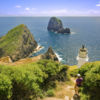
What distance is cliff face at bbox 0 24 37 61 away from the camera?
2792 inches

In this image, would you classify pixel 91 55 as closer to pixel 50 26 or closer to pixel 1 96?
pixel 1 96

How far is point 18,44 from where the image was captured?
78.3m

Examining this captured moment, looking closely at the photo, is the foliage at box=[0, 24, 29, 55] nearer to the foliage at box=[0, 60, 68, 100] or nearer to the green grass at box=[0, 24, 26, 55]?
the green grass at box=[0, 24, 26, 55]

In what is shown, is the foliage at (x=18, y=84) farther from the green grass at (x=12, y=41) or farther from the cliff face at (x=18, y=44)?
the green grass at (x=12, y=41)

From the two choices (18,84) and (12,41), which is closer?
(18,84)

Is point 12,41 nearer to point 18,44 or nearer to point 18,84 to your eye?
point 18,44

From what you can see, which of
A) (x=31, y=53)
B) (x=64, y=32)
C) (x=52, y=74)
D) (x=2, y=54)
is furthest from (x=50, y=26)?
(x=52, y=74)

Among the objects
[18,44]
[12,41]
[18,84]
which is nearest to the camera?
[18,84]

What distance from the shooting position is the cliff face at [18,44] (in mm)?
70906

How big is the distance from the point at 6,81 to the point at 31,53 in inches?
2860

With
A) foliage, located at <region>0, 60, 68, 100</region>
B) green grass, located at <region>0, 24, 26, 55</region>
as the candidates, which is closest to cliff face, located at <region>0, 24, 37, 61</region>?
green grass, located at <region>0, 24, 26, 55</region>

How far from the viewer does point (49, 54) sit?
1757 inches

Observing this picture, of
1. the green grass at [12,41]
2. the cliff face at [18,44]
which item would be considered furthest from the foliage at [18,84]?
the green grass at [12,41]

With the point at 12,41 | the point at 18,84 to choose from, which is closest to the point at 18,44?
the point at 12,41
